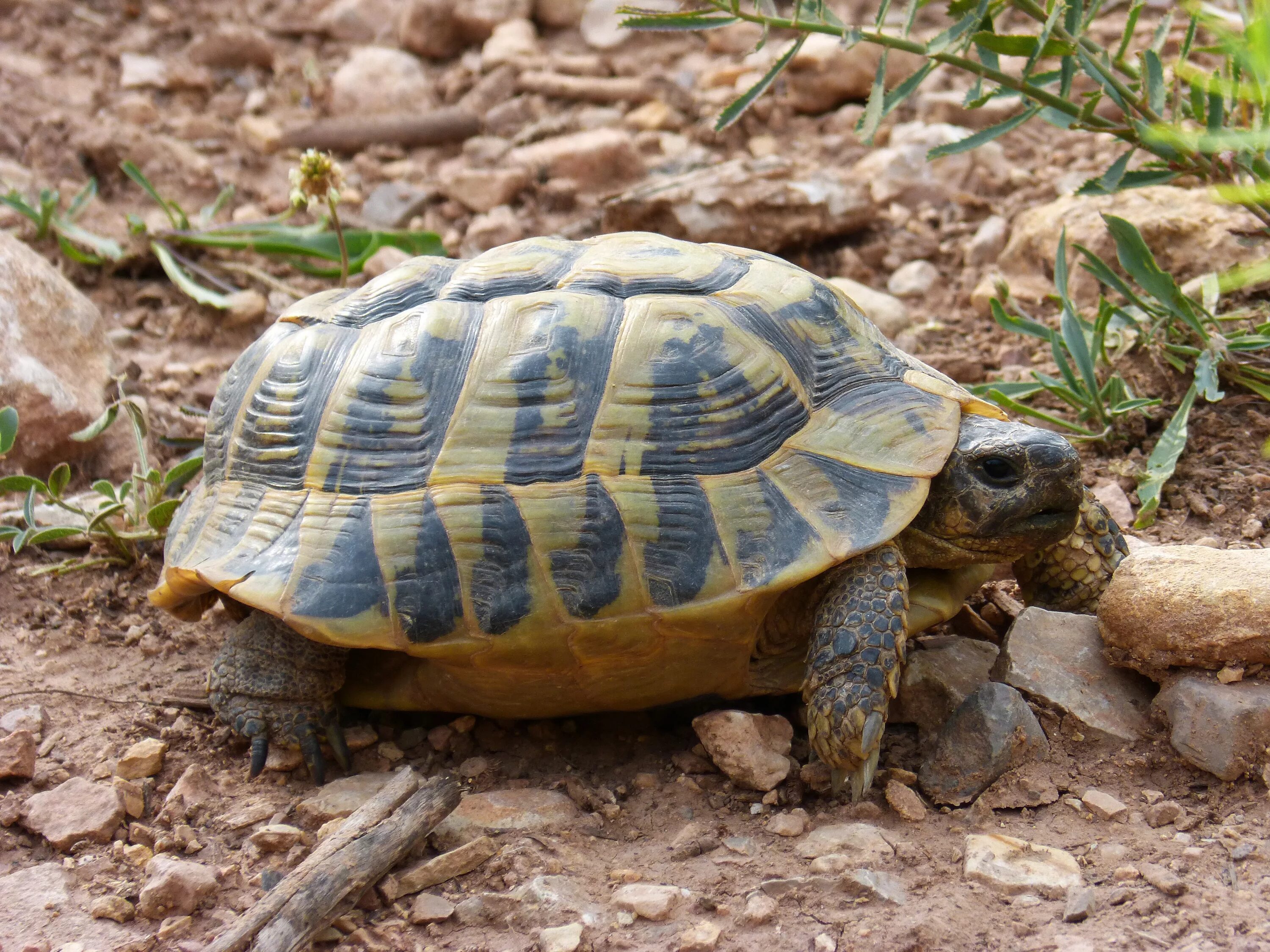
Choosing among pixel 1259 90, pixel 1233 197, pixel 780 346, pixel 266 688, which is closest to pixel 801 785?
pixel 780 346

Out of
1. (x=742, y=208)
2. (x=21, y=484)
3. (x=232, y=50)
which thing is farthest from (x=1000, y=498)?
(x=232, y=50)

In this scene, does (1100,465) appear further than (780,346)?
Yes

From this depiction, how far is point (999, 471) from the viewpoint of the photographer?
2533mm

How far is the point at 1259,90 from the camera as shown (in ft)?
8.66

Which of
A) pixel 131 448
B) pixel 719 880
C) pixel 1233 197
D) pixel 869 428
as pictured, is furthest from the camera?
pixel 131 448

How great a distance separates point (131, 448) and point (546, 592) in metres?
2.05

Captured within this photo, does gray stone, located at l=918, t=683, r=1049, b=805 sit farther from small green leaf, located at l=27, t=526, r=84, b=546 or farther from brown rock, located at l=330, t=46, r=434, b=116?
brown rock, located at l=330, t=46, r=434, b=116

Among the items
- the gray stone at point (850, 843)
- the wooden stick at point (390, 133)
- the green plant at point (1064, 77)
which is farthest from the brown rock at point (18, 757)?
the wooden stick at point (390, 133)

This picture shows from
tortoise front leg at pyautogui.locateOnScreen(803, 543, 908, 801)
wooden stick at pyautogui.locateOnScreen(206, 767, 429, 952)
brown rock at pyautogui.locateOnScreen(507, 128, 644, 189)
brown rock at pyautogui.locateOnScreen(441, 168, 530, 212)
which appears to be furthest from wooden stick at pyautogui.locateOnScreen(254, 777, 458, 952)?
brown rock at pyautogui.locateOnScreen(507, 128, 644, 189)

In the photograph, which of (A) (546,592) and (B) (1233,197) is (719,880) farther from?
(B) (1233,197)

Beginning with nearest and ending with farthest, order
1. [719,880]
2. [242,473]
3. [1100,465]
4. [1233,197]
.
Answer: [1233,197], [719,880], [242,473], [1100,465]

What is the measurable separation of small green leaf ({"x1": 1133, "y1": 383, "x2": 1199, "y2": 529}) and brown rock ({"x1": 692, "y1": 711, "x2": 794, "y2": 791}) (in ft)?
4.07

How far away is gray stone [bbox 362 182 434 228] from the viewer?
507 centimetres

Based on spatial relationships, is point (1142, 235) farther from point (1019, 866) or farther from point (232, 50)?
point (232, 50)
